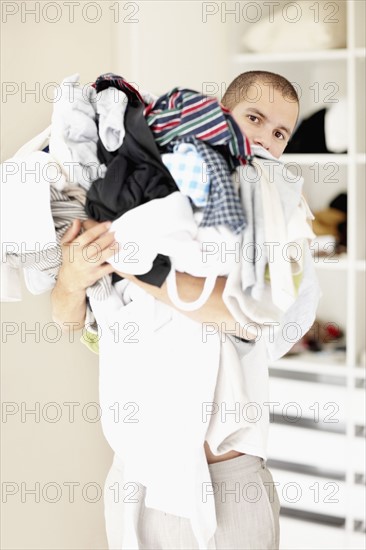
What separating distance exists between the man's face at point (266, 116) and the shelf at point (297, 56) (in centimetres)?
99

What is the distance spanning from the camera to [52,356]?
169cm

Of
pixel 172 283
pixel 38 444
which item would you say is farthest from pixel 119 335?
pixel 38 444

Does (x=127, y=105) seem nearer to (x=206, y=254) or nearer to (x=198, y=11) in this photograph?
(x=206, y=254)

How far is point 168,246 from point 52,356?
0.81 metres

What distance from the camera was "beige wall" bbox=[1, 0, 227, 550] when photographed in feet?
5.01

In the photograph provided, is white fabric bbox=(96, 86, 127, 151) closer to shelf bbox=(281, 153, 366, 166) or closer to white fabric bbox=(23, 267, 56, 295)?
white fabric bbox=(23, 267, 56, 295)

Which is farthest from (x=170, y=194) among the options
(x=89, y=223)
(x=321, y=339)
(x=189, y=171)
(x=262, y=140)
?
(x=321, y=339)

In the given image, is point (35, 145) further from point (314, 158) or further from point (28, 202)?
point (314, 158)

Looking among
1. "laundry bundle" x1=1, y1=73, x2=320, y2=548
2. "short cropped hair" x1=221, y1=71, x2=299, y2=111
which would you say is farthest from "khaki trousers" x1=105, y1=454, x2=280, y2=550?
"short cropped hair" x1=221, y1=71, x2=299, y2=111

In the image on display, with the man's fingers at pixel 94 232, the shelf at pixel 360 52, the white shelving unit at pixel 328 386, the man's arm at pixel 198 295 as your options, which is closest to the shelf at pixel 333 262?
the white shelving unit at pixel 328 386

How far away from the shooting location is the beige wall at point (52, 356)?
5.01ft

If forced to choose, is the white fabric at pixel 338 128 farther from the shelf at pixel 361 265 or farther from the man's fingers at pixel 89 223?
the man's fingers at pixel 89 223

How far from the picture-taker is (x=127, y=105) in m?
1.01

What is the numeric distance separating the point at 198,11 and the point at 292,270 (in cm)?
137
